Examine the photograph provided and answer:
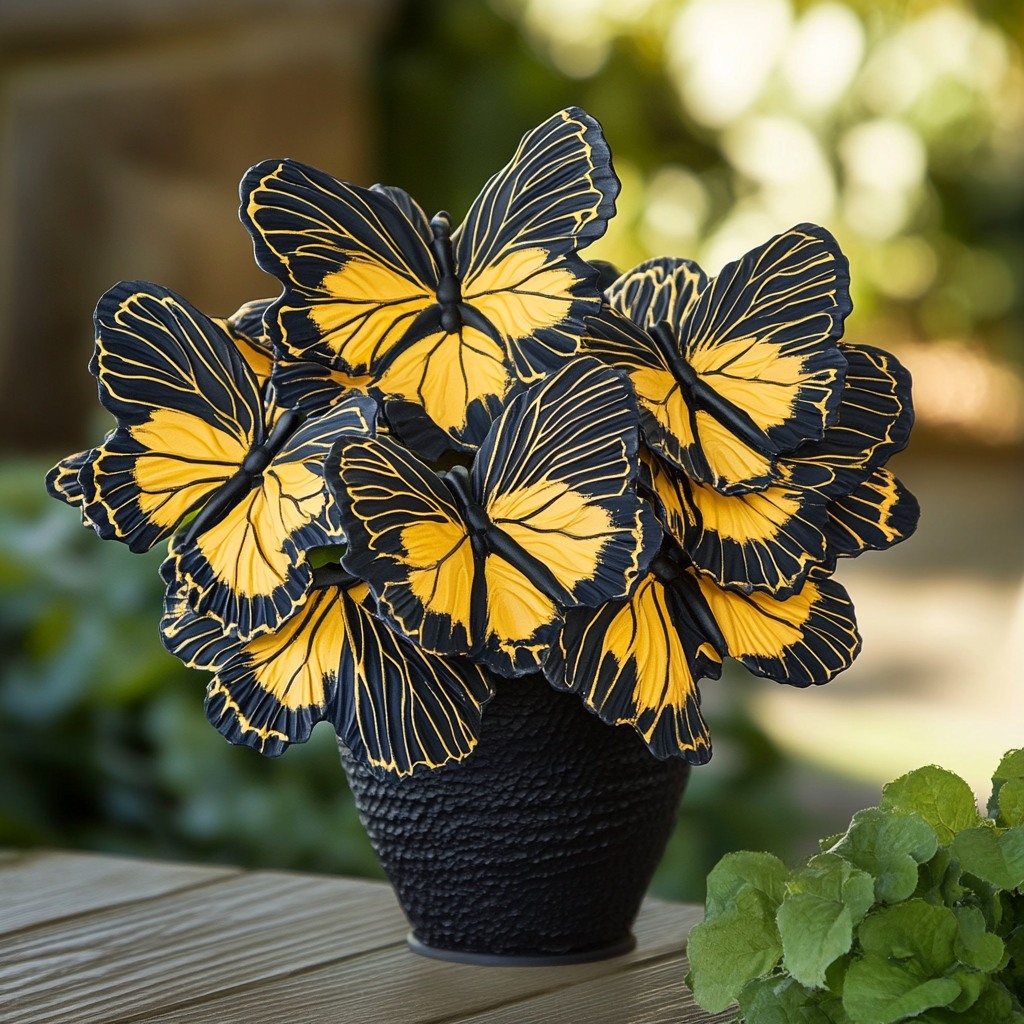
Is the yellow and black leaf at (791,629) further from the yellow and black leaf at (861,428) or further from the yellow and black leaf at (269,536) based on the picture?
the yellow and black leaf at (269,536)

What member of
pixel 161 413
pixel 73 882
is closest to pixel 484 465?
pixel 161 413

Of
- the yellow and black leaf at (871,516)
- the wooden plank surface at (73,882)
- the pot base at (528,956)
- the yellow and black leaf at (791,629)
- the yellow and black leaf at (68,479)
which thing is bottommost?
the pot base at (528,956)

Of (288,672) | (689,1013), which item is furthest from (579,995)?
(288,672)

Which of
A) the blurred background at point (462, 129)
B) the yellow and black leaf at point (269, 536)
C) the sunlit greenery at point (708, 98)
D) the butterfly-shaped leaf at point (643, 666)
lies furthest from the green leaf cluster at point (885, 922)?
the sunlit greenery at point (708, 98)

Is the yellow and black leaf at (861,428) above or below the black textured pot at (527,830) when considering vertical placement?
above

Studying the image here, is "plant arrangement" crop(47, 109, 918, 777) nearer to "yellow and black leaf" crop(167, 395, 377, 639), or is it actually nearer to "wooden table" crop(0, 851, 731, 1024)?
"yellow and black leaf" crop(167, 395, 377, 639)

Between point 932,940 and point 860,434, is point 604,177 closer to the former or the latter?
point 860,434
